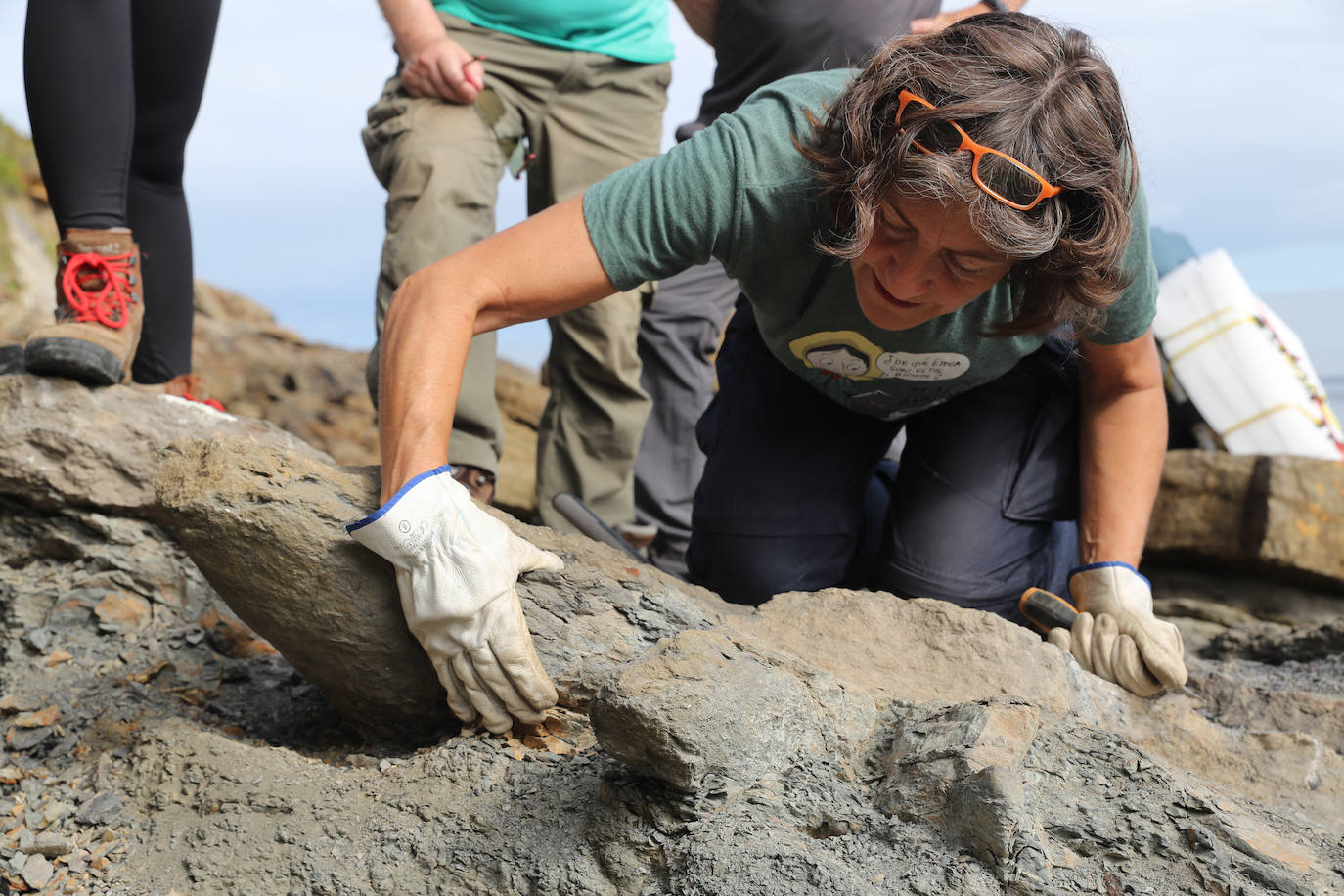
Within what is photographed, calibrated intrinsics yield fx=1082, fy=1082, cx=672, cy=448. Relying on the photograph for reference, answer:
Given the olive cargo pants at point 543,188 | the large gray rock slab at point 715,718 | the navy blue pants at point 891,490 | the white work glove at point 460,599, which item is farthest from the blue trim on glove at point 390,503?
the navy blue pants at point 891,490

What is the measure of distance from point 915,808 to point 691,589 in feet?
2.26

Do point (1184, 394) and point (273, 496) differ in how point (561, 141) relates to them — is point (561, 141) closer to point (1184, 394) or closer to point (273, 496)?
point (273, 496)

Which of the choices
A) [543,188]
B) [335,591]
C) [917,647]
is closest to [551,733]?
[335,591]

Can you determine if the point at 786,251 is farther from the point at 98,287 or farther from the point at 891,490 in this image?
the point at 98,287

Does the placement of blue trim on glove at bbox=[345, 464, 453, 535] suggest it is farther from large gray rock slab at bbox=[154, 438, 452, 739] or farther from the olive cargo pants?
the olive cargo pants

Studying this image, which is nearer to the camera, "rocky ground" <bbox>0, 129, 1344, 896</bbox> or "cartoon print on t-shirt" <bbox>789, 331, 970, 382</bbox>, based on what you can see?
"rocky ground" <bbox>0, 129, 1344, 896</bbox>

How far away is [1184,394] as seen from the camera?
153 inches

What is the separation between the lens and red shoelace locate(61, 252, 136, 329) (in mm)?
1858

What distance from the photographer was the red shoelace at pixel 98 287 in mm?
1858

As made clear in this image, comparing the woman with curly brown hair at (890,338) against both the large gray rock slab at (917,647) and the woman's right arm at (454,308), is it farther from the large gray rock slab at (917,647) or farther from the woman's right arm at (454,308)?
the large gray rock slab at (917,647)

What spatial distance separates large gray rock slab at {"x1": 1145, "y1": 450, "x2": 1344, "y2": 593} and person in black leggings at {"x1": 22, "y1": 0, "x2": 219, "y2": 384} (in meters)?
2.97

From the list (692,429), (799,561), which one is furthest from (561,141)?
(799,561)

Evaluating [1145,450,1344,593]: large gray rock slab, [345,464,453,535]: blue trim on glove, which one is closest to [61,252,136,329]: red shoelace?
[345,464,453,535]: blue trim on glove

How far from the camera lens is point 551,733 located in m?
1.46
